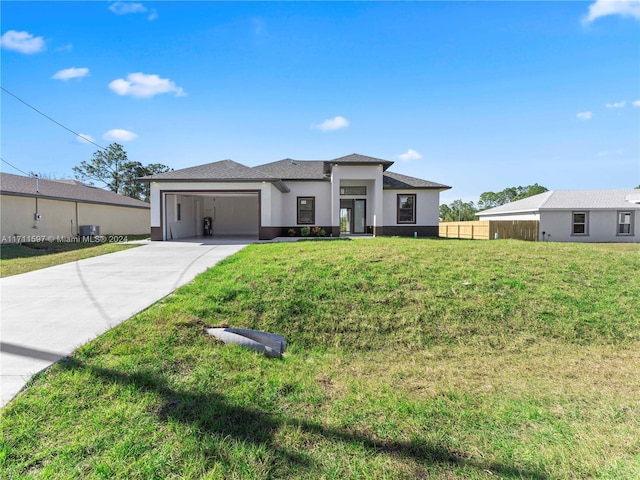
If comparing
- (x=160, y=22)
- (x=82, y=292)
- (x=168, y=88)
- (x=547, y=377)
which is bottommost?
(x=547, y=377)

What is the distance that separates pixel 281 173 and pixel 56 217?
13185 millimetres

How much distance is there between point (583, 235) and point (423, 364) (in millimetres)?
25193

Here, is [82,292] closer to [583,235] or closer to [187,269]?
[187,269]

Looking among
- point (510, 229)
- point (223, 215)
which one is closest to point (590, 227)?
point (510, 229)

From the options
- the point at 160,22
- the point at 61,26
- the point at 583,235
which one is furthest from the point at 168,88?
the point at 583,235

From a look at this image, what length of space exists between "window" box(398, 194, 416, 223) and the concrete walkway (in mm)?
12541

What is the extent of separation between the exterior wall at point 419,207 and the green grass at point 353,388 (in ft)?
40.5

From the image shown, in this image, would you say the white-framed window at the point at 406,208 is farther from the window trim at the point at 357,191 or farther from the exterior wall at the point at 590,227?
the exterior wall at the point at 590,227

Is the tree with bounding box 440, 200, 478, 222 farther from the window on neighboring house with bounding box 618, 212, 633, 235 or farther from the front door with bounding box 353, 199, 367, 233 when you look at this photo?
the front door with bounding box 353, 199, 367, 233

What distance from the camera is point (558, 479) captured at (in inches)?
85.3

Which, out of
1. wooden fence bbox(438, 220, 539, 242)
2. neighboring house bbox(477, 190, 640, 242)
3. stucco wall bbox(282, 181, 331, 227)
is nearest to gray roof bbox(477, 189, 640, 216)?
neighboring house bbox(477, 190, 640, 242)

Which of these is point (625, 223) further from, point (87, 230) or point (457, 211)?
point (87, 230)

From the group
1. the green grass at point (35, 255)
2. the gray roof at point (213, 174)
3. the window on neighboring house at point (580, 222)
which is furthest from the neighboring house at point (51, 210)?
the window on neighboring house at point (580, 222)

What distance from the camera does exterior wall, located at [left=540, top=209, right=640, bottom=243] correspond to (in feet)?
72.9
